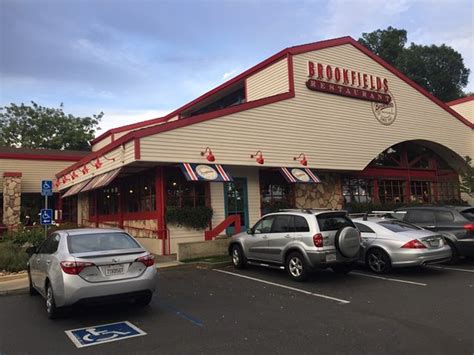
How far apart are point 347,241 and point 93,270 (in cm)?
557

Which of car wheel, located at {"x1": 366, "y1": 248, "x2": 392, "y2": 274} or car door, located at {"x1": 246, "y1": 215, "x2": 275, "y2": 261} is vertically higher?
car door, located at {"x1": 246, "y1": 215, "x2": 275, "y2": 261}

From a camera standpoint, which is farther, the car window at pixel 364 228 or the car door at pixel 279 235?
the car window at pixel 364 228

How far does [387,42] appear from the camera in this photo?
5144cm

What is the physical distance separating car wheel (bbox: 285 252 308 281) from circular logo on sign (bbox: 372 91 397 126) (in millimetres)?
12698

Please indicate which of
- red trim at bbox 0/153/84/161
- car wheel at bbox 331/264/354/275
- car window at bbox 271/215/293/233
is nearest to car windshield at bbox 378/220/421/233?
car wheel at bbox 331/264/354/275

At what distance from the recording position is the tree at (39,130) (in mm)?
46281

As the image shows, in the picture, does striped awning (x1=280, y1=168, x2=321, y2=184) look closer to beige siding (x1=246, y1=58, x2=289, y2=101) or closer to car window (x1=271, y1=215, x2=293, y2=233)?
beige siding (x1=246, y1=58, x2=289, y2=101)

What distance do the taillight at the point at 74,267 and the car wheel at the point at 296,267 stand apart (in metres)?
4.89

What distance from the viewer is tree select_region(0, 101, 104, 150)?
152 ft

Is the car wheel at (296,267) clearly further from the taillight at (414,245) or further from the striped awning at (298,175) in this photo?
the striped awning at (298,175)

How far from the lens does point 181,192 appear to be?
15.8 m

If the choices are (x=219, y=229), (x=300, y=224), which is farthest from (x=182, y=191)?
(x=300, y=224)

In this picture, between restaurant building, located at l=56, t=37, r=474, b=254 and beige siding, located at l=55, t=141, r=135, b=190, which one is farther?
restaurant building, located at l=56, t=37, r=474, b=254

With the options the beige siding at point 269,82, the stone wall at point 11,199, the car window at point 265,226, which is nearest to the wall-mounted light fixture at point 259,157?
the beige siding at point 269,82
